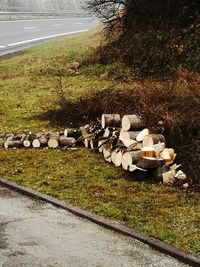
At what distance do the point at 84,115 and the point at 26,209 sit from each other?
5.11m

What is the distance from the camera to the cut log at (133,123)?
30.6ft

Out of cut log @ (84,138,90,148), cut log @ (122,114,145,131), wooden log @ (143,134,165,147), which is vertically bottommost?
cut log @ (84,138,90,148)

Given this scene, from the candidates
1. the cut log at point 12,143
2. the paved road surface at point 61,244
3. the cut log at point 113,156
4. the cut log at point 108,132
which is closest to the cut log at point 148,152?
the cut log at point 113,156

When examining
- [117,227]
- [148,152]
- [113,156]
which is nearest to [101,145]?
[113,156]

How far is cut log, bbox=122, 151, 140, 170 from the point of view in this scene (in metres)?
8.49

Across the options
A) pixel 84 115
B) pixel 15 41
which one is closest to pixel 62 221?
pixel 84 115

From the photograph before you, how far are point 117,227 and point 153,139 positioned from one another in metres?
2.63

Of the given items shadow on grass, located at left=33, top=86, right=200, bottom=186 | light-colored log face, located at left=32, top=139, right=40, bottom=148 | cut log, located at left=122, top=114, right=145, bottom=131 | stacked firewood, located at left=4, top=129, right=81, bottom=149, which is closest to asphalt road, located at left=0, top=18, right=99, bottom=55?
shadow on grass, located at left=33, top=86, right=200, bottom=186

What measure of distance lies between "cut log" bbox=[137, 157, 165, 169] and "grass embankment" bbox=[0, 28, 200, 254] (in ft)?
0.81

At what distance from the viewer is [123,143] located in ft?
30.3

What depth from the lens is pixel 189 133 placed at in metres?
8.92

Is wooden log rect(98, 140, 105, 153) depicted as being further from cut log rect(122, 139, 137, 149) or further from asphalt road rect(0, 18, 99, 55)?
asphalt road rect(0, 18, 99, 55)

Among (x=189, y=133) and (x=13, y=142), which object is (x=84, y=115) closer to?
(x=13, y=142)

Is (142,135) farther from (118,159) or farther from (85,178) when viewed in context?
(85,178)
